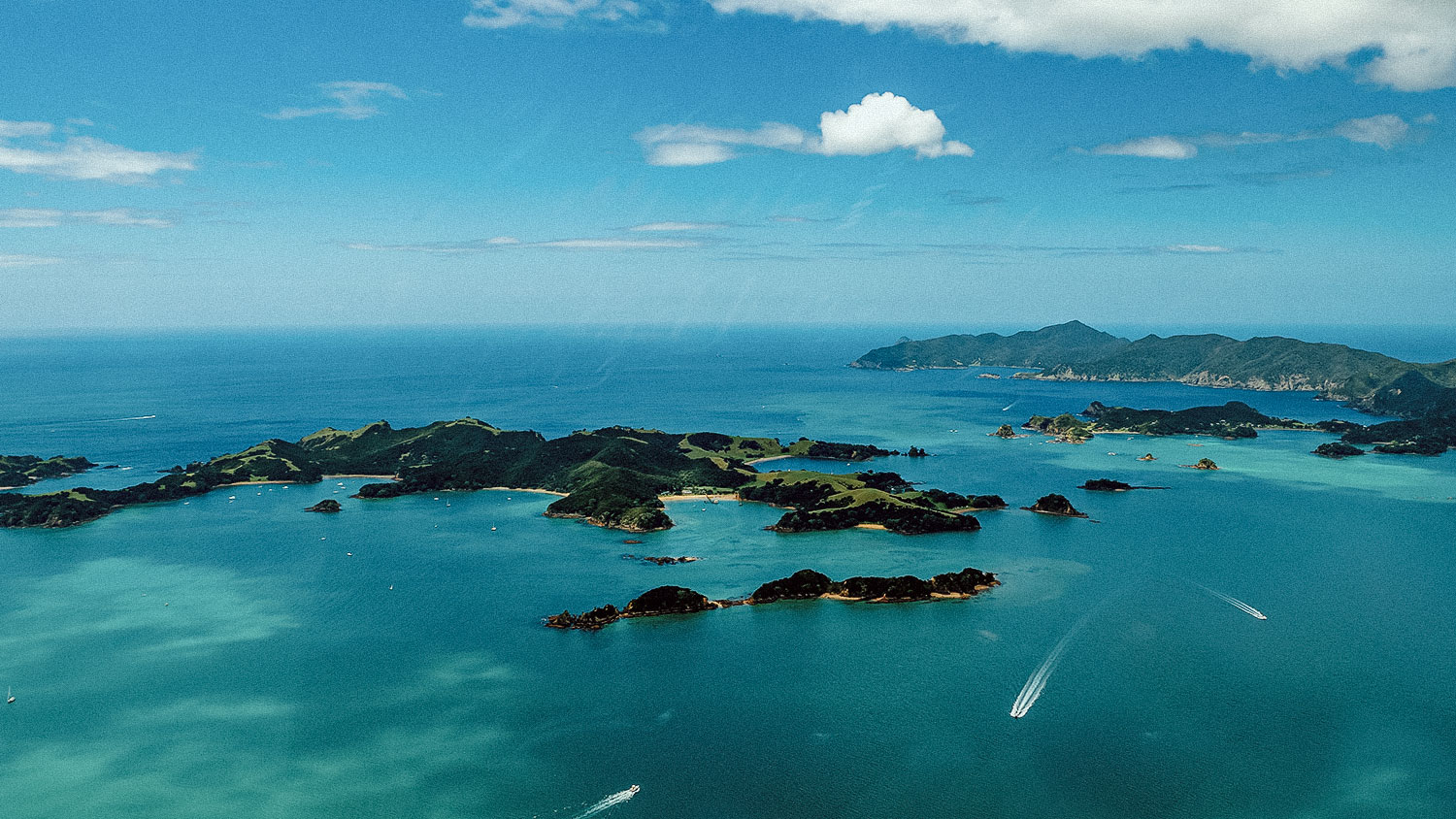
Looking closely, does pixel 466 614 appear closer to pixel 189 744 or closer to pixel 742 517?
pixel 189 744

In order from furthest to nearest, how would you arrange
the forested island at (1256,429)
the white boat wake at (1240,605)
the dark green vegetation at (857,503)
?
the forested island at (1256,429) < the dark green vegetation at (857,503) < the white boat wake at (1240,605)

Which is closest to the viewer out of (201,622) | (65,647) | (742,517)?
(65,647)

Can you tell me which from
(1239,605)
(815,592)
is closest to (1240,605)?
(1239,605)

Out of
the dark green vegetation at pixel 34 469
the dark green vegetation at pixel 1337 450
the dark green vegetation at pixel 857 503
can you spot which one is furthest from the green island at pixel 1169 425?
the dark green vegetation at pixel 34 469

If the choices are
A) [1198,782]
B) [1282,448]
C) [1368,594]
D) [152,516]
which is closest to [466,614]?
[1198,782]

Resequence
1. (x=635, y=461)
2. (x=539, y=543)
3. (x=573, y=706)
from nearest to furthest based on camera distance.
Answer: (x=573, y=706) → (x=539, y=543) → (x=635, y=461)

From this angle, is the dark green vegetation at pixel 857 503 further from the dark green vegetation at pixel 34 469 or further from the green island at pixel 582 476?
the dark green vegetation at pixel 34 469
